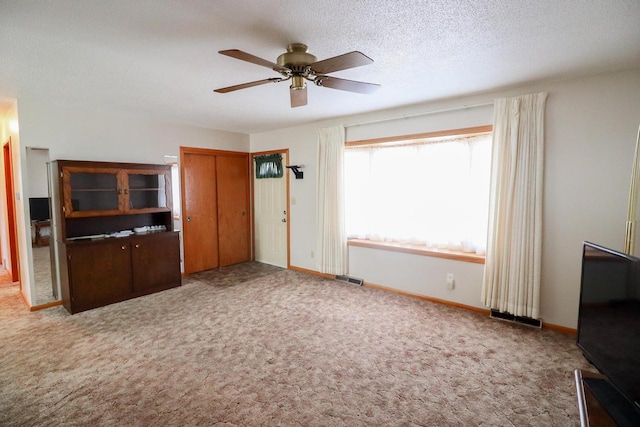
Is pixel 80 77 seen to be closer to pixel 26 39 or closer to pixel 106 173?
pixel 26 39

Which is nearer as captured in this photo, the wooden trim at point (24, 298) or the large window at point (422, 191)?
the large window at point (422, 191)

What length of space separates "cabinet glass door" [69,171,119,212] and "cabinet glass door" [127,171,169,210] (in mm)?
189

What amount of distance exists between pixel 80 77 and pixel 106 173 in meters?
1.37

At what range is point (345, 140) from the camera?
4473 millimetres

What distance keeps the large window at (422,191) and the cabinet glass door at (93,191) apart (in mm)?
3166

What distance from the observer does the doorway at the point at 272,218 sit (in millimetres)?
5379

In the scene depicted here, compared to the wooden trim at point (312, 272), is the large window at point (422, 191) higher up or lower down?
higher up

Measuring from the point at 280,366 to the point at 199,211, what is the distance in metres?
3.48

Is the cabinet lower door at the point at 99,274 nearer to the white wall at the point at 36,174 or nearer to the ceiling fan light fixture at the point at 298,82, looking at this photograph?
the white wall at the point at 36,174

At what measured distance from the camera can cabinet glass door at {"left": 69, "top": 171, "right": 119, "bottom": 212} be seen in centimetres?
356

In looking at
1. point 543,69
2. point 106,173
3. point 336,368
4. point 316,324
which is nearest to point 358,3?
point 543,69

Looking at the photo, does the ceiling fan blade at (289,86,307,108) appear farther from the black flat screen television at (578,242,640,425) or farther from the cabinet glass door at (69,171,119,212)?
the cabinet glass door at (69,171,119,212)

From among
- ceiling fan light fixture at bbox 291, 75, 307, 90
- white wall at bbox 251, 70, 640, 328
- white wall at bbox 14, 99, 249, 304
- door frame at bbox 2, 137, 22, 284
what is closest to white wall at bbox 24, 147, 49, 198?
white wall at bbox 14, 99, 249, 304

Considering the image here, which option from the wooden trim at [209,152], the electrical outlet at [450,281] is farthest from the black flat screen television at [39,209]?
the electrical outlet at [450,281]
